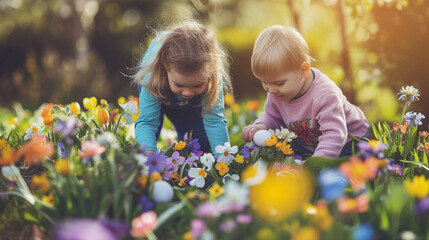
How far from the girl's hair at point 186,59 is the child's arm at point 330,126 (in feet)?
2.01

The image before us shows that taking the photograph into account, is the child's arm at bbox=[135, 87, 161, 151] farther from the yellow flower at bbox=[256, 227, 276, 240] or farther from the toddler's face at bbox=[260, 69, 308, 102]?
the yellow flower at bbox=[256, 227, 276, 240]

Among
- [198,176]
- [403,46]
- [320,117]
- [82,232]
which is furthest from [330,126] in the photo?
[403,46]

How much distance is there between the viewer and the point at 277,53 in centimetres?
221

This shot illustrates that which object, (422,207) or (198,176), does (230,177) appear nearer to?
(198,176)

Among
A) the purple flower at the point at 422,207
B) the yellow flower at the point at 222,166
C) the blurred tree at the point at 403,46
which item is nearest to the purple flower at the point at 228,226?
the purple flower at the point at 422,207

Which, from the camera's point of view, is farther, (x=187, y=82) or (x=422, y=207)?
(x=187, y=82)

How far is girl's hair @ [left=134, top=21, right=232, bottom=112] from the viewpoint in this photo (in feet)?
7.61

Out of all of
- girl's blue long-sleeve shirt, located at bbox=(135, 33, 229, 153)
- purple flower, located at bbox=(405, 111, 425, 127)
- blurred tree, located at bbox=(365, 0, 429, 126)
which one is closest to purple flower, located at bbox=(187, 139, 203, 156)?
girl's blue long-sleeve shirt, located at bbox=(135, 33, 229, 153)

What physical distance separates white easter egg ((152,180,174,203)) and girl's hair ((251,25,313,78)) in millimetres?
838

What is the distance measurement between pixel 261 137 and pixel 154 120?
740mm

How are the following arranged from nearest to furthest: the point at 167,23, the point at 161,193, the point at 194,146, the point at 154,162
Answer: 1. the point at 161,193
2. the point at 154,162
3. the point at 194,146
4. the point at 167,23

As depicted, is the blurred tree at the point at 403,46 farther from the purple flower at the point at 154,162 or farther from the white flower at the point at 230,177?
the purple flower at the point at 154,162

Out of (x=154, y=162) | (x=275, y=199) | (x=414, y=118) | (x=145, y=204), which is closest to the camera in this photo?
(x=275, y=199)

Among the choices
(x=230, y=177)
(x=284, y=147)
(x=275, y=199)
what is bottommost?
(x=230, y=177)
